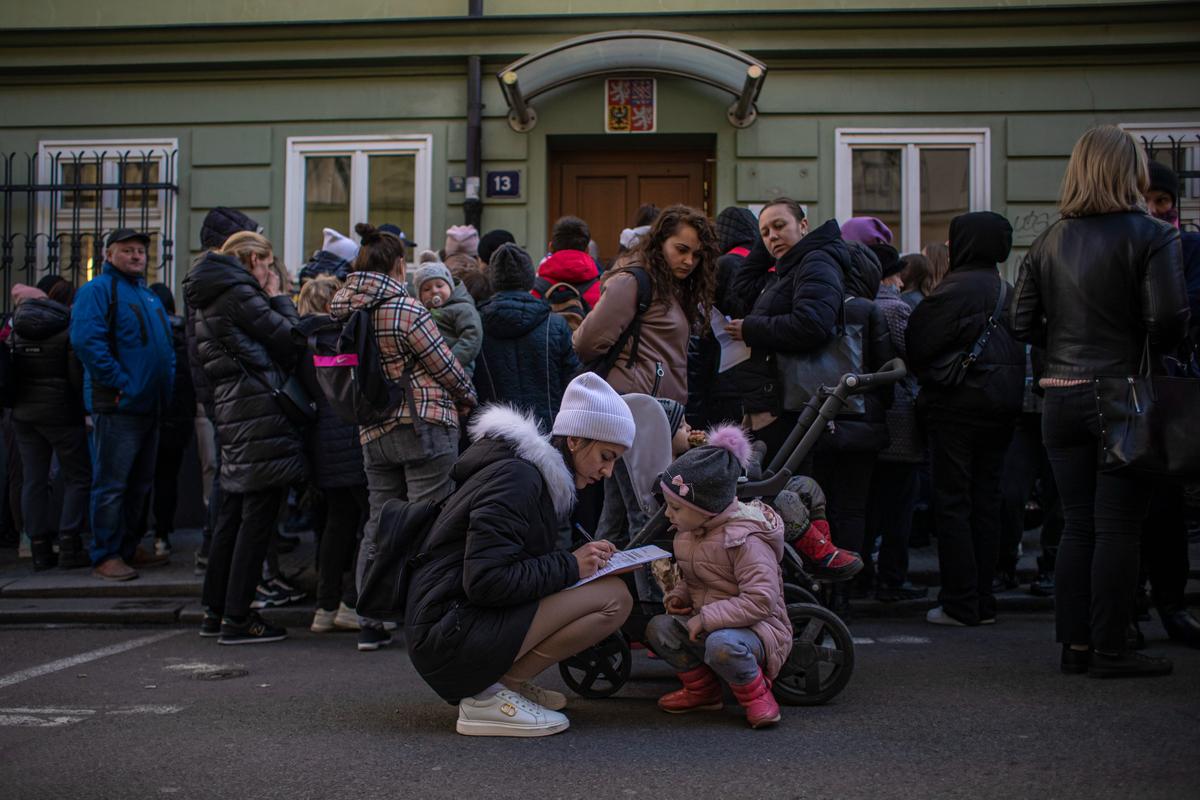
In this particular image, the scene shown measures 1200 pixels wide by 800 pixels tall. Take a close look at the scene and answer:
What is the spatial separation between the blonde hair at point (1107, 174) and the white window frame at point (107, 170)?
28.3 ft

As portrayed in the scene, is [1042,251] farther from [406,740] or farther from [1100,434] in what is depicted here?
[406,740]

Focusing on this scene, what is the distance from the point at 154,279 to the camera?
11562 mm

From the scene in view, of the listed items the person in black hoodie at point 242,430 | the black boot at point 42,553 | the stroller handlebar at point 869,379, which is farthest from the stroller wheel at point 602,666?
the black boot at point 42,553

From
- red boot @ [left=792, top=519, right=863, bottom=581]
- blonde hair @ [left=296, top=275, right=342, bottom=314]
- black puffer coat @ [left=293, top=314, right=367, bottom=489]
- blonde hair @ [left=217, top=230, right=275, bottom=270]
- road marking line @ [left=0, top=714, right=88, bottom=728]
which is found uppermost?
blonde hair @ [left=217, top=230, right=275, bottom=270]

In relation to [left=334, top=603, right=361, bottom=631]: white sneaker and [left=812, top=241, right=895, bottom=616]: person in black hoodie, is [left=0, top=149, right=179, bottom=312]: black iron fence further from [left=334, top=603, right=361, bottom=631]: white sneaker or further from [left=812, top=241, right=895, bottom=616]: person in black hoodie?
[left=812, top=241, right=895, bottom=616]: person in black hoodie

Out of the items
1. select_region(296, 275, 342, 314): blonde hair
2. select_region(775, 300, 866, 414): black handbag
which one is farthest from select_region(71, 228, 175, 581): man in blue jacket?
select_region(775, 300, 866, 414): black handbag

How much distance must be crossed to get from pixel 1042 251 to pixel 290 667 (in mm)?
3954

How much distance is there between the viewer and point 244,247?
689 centimetres

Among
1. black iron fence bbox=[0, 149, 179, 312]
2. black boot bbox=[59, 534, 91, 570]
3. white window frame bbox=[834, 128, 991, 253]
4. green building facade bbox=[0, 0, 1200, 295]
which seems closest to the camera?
black boot bbox=[59, 534, 91, 570]

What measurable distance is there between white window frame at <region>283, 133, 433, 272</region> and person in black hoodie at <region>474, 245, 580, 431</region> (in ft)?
15.1

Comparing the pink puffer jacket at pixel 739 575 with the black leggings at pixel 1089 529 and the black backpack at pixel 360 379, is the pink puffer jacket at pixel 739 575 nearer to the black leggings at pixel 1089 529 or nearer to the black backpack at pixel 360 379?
the black leggings at pixel 1089 529

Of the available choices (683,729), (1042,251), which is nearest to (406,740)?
(683,729)

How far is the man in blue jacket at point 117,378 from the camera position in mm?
8211

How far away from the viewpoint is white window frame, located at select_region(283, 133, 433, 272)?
37.5 feet
